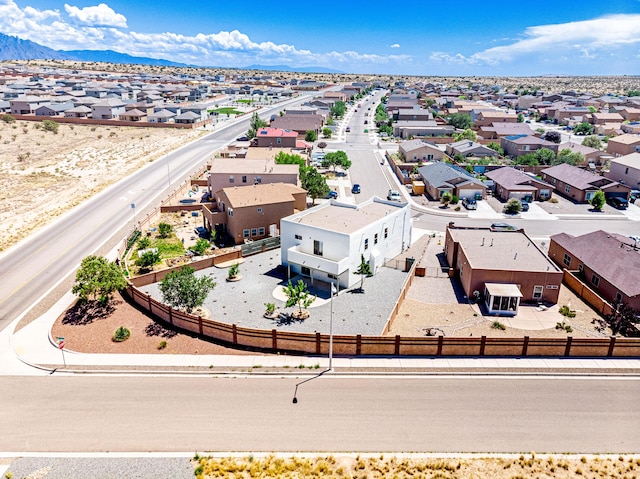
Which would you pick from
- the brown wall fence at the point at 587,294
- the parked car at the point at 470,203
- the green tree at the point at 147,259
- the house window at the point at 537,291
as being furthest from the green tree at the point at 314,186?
the house window at the point at 537,291

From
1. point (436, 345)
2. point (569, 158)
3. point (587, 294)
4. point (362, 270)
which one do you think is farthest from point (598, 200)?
point (436, 345)

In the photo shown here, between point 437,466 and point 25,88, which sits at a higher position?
point 25,88

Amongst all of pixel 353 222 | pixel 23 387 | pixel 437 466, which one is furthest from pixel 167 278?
pixel 437 466

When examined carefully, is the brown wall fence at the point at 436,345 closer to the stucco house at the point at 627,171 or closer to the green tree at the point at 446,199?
the green tree at the point at 446,199

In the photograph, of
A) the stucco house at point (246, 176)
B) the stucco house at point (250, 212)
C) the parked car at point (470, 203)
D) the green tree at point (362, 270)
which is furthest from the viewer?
the parked car at point (470, 203)

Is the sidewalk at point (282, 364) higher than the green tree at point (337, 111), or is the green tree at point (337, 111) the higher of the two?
the green tree at point (337, 111)

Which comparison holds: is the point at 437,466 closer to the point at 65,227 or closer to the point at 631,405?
the point at 631,405

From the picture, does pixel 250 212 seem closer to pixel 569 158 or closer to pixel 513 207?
pixel 513 207
